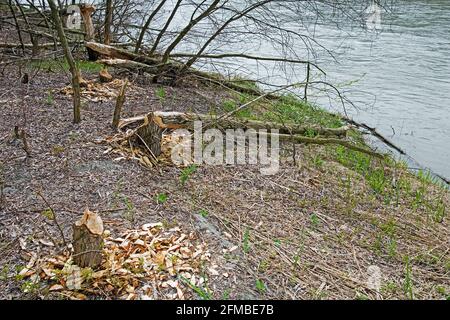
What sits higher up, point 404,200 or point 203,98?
point 203,98

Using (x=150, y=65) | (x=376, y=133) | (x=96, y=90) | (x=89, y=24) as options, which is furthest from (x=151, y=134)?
(x=376, y=133)

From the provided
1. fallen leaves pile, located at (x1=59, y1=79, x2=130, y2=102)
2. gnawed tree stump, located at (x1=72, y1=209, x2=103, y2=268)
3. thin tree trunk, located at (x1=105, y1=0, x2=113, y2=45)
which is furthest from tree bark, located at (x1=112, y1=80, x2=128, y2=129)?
thin tree trunk, located at (x1=105, y1=0, x2=113, y2=45)

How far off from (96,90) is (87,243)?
3467mm

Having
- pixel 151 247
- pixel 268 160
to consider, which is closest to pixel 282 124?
pixel 268 160

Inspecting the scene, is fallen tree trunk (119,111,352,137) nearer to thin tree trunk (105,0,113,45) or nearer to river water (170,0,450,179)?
river water (170,0,450,179)

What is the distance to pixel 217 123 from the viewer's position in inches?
187

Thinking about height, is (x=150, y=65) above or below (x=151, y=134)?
above

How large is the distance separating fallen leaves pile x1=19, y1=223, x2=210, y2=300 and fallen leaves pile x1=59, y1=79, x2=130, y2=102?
2889 millimetres

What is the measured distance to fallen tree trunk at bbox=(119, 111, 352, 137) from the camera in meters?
4.50

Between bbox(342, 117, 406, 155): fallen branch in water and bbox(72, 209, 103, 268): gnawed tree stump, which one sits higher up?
bbox(72, 209, 103, 268): gnawed tree stump

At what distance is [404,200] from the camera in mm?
4555

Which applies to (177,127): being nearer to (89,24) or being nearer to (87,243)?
(87,243)
